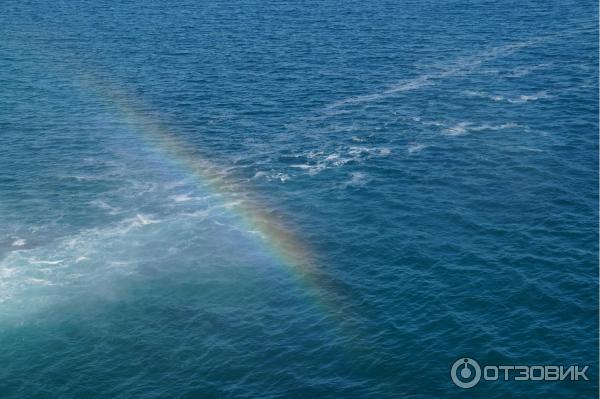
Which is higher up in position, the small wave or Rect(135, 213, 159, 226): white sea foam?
the small wave

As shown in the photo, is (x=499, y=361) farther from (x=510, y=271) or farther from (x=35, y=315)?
(x=35, y=315)

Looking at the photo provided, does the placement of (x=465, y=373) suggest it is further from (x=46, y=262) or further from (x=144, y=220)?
(x=46, y=262)

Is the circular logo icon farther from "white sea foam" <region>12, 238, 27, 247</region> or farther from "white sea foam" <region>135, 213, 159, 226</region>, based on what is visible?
"white sea foam" <region>12, 238, 27, 247</region>

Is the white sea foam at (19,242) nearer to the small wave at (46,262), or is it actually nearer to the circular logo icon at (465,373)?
the small wave at (46,262)

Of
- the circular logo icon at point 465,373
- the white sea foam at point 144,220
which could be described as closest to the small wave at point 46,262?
the white sea foam at point 144,220

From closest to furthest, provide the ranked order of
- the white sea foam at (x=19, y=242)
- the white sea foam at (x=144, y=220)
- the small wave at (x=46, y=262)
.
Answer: the small wave at (x=46, y=262)
the white sea foam at (x=19, y=242)
the white sea foam at (x=144, y=220)

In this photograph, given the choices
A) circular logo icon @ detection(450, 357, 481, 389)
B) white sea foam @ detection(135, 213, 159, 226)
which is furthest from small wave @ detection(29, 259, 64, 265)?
circular logo icon @ detection(450, 357, 481, 389)

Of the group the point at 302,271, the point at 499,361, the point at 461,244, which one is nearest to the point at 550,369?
the point at 499,361

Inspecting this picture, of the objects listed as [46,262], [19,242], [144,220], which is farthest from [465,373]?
[19,242]
